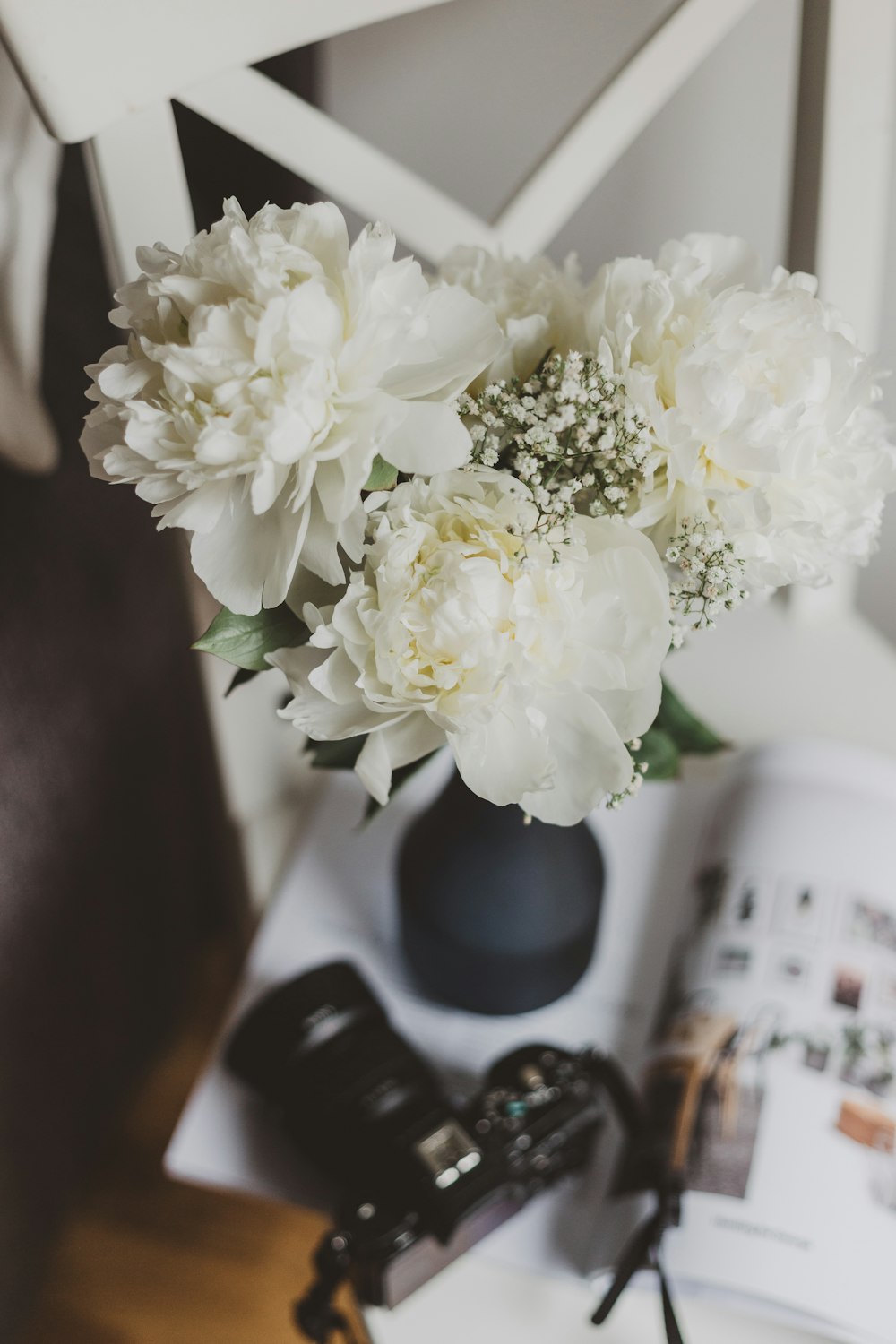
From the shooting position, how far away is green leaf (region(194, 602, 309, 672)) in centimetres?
37

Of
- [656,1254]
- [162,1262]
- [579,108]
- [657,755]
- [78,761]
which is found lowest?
[162,1262]

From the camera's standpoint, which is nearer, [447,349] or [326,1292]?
[447,349]

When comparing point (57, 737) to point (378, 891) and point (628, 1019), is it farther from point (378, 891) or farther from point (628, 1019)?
point (628, 1019)

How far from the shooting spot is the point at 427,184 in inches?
25.0

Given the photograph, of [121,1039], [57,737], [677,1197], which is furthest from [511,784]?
[121,1039]

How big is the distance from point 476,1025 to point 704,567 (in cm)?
35

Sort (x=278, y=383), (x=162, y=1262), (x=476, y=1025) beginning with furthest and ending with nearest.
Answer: (x=162, y=1262) < (x=476, y=1025) < (x=278, y=383)

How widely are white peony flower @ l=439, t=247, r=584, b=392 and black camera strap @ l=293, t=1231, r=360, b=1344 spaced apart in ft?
1.24

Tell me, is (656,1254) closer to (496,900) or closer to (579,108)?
(496,900)

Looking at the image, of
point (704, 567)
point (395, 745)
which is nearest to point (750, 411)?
point (704, 567)

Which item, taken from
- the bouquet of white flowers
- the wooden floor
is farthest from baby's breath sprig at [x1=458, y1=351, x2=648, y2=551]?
the wooden floor

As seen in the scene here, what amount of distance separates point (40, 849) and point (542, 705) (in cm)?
39

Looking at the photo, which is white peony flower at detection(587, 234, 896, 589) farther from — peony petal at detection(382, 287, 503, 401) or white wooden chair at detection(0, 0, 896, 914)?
white wooden chair at detection(0, 0, 896, 914)

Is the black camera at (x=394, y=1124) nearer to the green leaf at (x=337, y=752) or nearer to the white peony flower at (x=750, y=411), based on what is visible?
the green leaf at (x=337, y=752)
